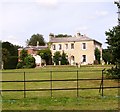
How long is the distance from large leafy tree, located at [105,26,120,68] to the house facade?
38.5m

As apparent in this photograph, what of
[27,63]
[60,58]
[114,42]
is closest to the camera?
[114,42]

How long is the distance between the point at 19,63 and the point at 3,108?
46.3 m

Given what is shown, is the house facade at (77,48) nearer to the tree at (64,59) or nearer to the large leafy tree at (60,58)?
the tree at (64,59)

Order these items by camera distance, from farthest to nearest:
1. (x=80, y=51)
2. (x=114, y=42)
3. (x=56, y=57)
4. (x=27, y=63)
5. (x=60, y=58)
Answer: (x=80, y=51) < (x=60, y=58) < (x=56, y=57) < (x=27, y=63) < (x=114, y=42)

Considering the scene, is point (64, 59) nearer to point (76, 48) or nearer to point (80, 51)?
point (80, 51)

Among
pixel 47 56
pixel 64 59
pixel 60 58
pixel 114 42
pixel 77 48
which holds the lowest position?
pixel 64 59

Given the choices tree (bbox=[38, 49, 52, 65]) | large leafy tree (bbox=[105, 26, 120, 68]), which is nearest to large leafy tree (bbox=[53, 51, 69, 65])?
tree (bbox=[38, 49, 52, 65])

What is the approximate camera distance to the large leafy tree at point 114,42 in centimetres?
2523

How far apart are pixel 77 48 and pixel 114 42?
42491 mm

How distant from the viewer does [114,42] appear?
25453 millimetres

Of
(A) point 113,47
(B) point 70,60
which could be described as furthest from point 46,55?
(A) point 113,47

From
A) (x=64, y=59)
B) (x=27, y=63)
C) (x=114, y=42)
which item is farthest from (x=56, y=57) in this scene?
(x=114, y=42)

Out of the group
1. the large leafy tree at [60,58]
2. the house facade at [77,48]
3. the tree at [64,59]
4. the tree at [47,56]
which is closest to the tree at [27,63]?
the large leafy tree at [60,58]

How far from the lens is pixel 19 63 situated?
5859 centimetres
